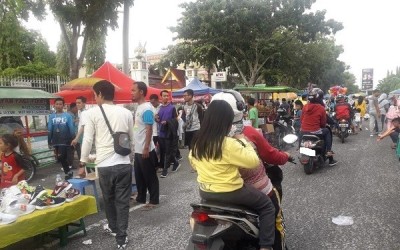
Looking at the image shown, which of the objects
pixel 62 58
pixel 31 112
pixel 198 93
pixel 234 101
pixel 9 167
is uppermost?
pixel 62 58

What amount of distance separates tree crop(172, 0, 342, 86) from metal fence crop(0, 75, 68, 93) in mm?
11730

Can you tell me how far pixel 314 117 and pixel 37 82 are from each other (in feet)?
31.3

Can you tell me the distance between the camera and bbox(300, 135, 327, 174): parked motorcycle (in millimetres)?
7465

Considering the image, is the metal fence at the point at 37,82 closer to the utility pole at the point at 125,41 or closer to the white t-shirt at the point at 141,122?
the utility pole at the point at 125,41

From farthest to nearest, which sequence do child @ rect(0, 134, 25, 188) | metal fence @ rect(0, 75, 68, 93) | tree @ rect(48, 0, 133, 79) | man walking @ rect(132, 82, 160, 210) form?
tree @ rect(48, 0, 133, 79)
metal fence @ rect(0, 75, 68, 93)
man walking @ rect(132, 82, 160, 210)
child @ rect(0, 134, 25, 188)

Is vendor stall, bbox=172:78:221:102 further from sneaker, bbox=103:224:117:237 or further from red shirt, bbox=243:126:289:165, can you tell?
red shirt, bbox=243:126:289:165

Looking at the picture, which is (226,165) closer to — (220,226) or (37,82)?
(220,226)

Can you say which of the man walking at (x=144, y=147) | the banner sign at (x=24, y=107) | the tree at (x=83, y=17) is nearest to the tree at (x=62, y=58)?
the tree at (x=83, y=17)

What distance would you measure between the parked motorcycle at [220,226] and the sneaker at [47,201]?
77.9 inches

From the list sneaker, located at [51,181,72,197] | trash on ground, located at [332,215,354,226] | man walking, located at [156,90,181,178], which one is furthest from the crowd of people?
man walking, located at [156,90,181,178]

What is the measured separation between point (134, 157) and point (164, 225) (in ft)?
4.03

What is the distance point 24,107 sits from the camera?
362 inches

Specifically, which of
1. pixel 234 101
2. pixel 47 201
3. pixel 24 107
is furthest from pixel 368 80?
pixel 47 201

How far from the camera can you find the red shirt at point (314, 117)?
781cm
